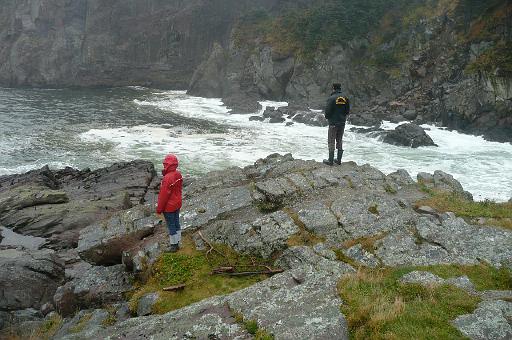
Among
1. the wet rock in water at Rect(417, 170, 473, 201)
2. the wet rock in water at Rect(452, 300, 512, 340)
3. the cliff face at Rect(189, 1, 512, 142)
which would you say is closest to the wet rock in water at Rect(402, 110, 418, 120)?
the cliff face at Rect(189, 1, 512, 142)

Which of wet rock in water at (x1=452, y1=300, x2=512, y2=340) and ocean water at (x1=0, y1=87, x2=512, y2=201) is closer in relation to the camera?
wet rock in water at (x1=452, y1=300, x2=512, y2=340)

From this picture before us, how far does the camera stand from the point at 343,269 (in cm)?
962

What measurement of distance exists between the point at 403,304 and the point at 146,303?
5610 millimetres

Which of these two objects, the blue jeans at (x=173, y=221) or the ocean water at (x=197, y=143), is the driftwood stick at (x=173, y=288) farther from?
the ocean water at (x=197, y=143)

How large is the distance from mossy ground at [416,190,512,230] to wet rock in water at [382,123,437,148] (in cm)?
2391

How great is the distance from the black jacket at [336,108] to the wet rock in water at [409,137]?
22.8m

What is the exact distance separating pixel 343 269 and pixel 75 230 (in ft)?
46.4

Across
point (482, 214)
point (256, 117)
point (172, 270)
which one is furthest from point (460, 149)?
point (172, 270)

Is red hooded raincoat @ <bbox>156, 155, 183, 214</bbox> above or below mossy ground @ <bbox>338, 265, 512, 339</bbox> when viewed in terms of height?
above

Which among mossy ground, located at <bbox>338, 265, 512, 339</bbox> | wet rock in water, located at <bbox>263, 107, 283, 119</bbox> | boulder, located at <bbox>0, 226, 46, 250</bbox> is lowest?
boulder, located at <bbox>0, 226, 46, 250</bbox>

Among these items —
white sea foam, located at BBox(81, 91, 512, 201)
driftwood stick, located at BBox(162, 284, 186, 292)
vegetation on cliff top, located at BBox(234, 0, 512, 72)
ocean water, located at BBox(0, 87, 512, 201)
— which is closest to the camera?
driftwood stick, located at BBox(162, 284, 186, 292)

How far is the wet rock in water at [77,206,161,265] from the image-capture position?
1306 centimetres

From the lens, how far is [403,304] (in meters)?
7.21

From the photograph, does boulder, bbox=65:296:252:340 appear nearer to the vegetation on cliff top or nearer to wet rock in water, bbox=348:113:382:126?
wet rock in water, bbox=348:113:382:126
